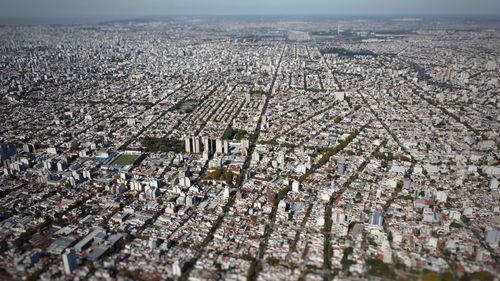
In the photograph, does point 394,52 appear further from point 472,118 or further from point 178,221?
point 178,221

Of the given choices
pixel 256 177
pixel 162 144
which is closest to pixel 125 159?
pixel 162 144

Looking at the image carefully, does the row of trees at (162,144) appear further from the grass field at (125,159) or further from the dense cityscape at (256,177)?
the grass field at (125,159)

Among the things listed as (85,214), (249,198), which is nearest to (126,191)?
(85,214)

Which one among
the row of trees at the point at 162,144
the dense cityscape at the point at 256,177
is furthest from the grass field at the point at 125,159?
the row of trees at the point at 162,144

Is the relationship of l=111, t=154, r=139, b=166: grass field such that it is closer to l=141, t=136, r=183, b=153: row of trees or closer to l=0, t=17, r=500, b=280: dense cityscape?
l=0, t=17, r=500, b=280: dense cityscape

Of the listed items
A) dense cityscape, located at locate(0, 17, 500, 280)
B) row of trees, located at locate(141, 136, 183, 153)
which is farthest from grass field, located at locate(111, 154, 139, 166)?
row of trees, located at locate(141, 136, 183, 153)
